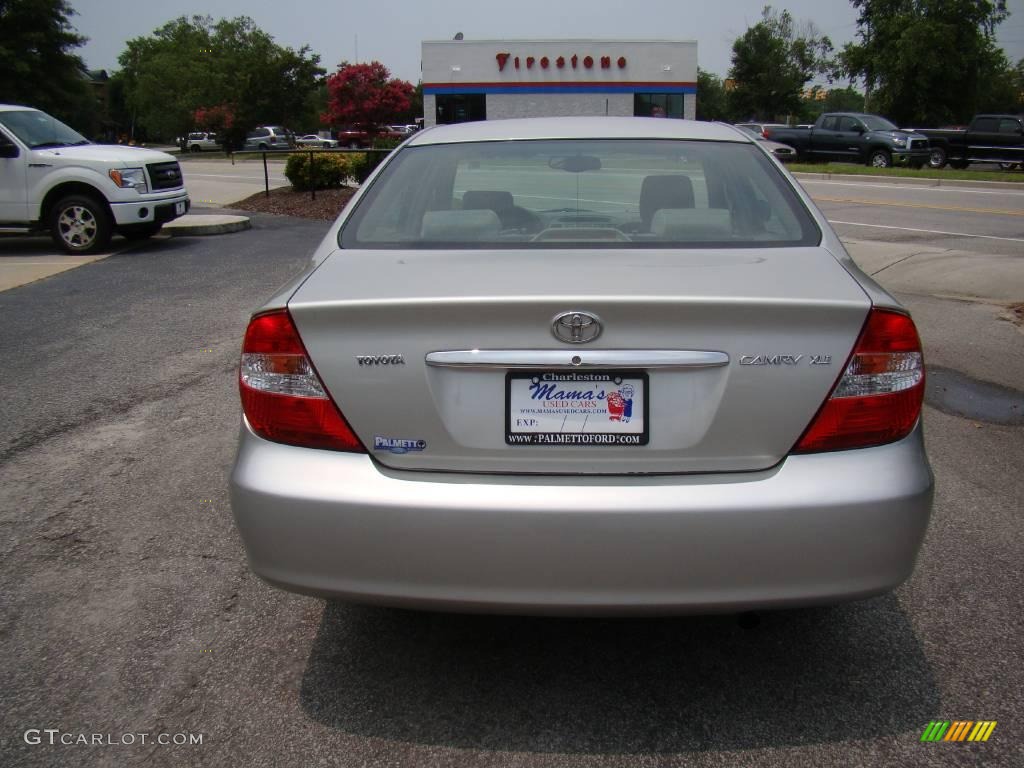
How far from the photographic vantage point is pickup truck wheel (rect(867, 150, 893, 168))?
2810 cm

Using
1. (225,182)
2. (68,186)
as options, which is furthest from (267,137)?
(68,186)

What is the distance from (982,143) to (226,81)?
5111 centimetres

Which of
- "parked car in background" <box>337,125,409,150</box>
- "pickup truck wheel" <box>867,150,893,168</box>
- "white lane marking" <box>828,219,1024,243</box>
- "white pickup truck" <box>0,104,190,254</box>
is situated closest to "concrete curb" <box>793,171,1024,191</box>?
"pickup truck wheel" <box>867,150,893,168</box>

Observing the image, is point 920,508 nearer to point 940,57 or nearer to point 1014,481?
point 1014,481

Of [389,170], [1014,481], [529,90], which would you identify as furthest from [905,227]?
[529,90]

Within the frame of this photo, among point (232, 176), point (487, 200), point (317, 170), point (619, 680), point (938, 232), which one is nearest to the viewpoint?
point (619, 680)

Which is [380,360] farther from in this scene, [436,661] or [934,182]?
[934,182]

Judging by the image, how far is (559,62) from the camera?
4422 cm

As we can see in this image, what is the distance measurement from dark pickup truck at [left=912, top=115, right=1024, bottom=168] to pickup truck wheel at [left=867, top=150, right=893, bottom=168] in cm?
254

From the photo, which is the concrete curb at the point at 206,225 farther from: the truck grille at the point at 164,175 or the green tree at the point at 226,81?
the green tree at the point at 226,81

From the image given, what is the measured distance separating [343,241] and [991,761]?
96.5 inches

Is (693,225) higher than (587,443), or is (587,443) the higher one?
(693,225)

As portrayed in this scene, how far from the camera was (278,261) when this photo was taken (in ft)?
38.9

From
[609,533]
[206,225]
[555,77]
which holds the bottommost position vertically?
[206,225]
